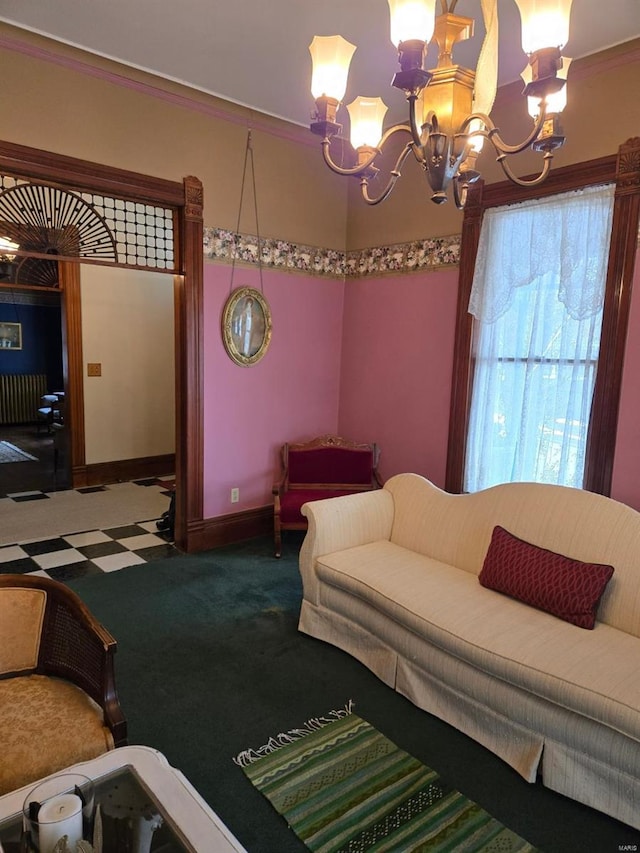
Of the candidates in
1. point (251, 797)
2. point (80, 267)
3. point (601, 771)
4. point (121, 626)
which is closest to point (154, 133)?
point (80, 267)

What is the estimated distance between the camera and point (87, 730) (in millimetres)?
1557

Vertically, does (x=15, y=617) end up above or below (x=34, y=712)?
above

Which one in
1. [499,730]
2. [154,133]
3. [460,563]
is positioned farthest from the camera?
[154,133]

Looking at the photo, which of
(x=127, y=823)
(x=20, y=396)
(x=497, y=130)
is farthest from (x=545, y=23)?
(x=20, y=396)

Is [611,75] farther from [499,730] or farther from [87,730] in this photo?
[87,730]

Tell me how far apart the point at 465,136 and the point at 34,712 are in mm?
2230

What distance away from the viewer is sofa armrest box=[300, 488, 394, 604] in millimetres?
2844

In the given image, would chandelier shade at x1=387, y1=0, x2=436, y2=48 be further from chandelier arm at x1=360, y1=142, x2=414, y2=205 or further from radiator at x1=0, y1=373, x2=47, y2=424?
radiator at x1=0, y1=373, x2=47, y2=424

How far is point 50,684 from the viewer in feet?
5.73

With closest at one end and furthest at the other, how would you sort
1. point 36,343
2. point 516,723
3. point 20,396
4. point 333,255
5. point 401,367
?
point 516,723 < point 401,367 < point 333,255 < point 20,396 < point 36,343

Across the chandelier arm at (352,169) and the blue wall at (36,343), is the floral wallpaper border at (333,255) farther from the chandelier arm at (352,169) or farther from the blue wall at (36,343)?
the blue wall at (36,343)

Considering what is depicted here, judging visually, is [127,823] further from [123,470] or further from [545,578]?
[123,470]

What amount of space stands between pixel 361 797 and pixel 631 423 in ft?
7.20

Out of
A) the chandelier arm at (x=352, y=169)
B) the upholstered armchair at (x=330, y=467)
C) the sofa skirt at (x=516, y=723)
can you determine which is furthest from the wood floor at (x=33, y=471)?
the chandelier arm at (x=352, y=169)
